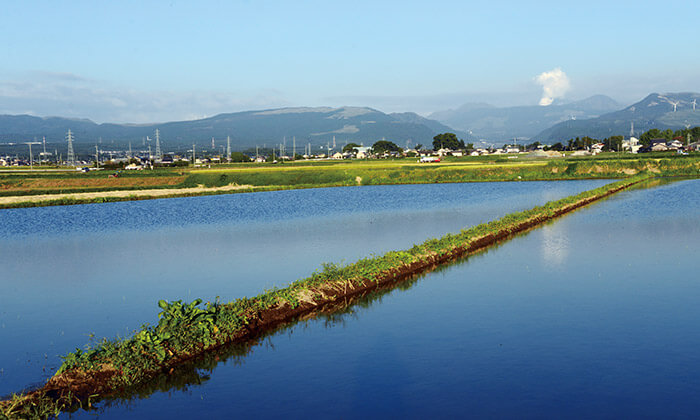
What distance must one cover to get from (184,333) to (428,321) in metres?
6.43

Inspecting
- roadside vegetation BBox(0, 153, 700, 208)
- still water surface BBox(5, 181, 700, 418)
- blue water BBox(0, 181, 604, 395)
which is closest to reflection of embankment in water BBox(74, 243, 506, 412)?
still water surface BBox(5, 181, 700, 418)

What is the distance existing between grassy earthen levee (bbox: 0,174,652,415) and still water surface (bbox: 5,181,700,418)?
0.94m

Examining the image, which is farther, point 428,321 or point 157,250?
point 157,250

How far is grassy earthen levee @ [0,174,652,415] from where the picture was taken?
12227mm

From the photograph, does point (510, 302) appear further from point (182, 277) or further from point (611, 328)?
point (182, 277)

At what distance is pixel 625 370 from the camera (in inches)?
494

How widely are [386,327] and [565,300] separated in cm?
582

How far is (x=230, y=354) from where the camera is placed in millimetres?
14602

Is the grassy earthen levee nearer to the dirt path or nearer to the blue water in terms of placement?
the blue water

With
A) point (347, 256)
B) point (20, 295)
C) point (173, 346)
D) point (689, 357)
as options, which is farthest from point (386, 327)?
point (20, 295)

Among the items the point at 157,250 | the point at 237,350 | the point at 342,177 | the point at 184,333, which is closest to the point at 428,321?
the point at 237,350

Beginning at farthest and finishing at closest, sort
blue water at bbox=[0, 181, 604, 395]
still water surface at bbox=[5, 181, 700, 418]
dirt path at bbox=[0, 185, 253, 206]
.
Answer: dirt path at bbox=[0, 185, 253, 206] < blue water at bbox=[0, 181, 604, 395] < still water surface at bbox=[5, 181, 700, 418]

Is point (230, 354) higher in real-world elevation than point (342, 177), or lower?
higher

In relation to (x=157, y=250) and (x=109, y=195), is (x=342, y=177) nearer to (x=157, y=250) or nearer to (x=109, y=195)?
(x=109, y=195)
